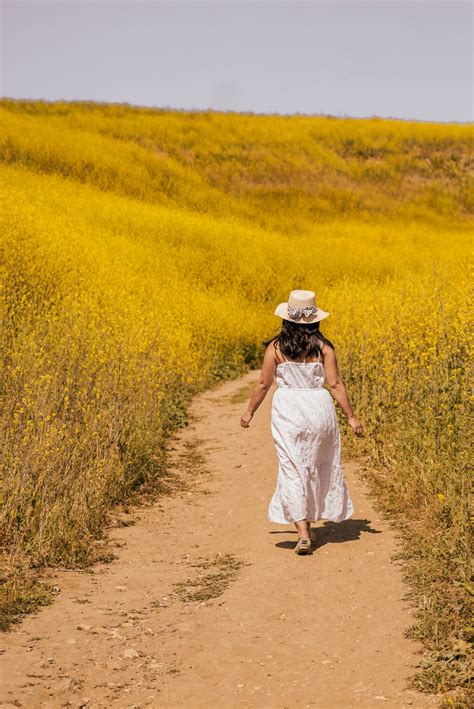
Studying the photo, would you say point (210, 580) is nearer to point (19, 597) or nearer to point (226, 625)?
point (226, 625)

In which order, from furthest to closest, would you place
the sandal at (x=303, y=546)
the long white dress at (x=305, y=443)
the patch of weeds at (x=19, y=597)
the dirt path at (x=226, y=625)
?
the long white dress at (x=305, y=443) < the sandal at (x=303, y=546) < the patch of weeds at (x=19, y=597) < the dirt path at (x=226, y=625)

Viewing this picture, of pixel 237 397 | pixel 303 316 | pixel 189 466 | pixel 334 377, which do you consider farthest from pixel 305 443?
pixel 237 397

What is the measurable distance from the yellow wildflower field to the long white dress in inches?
32.8

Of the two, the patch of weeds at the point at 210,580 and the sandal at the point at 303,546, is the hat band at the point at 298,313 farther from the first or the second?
the patch of weeds at the point at 210,580

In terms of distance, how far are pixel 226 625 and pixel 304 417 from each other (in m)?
1.93

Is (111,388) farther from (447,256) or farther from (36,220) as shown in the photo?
(447,256)

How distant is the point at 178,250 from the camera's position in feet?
74.8

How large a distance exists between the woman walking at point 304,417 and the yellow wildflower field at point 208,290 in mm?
853

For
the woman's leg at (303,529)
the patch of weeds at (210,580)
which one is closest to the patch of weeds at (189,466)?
the patch of weeds at (210,580)

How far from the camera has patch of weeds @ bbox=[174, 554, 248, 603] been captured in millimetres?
6281

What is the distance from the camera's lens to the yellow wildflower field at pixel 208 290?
727cm

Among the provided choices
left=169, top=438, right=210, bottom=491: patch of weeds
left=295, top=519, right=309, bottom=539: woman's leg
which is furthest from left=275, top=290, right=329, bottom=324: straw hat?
left=169, top=438, right=210, bottom=491: patch of weeds

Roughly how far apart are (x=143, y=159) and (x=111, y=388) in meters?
23.1

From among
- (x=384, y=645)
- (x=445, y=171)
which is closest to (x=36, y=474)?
(x=384, y=645)
